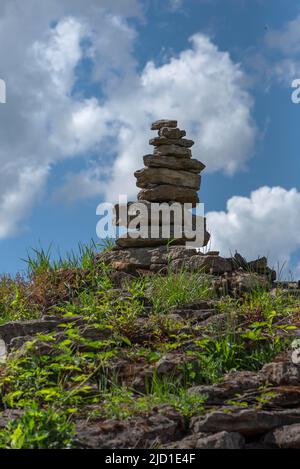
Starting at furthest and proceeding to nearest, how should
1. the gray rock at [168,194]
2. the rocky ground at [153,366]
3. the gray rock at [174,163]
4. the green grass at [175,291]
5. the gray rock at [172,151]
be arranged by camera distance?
the gray rock at [172,151] < the gray rock at [174,163] < the gray rock at [168,194] < the green grass at [175,291] < the rocky ground at [153,366]

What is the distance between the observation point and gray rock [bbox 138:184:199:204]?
14.1 metres

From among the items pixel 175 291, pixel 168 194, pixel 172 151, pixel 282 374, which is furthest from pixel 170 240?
pixel 282 374

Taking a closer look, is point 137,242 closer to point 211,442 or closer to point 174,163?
point 174,163

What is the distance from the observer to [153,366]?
6.87m

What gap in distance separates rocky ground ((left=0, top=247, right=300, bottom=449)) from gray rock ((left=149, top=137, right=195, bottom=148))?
4498 millimetres

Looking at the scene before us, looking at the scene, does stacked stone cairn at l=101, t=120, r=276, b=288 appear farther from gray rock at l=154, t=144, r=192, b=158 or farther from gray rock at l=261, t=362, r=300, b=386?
gray rock at l=261, t=362, r=300, b=386

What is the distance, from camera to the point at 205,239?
45.3 feet

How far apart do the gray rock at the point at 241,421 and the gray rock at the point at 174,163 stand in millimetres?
9082

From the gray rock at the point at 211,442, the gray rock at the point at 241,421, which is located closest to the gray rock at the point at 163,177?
the gray rock at the point at 241,421

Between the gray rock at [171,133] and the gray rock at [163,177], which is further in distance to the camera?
the gray rock at [171,133]

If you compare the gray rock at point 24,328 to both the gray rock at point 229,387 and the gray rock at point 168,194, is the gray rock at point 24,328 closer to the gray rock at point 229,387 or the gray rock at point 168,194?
the gray rock at point 229,387

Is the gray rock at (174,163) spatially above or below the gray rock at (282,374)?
above

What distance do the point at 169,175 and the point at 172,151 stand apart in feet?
1.80

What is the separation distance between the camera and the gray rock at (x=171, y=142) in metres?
14.6
